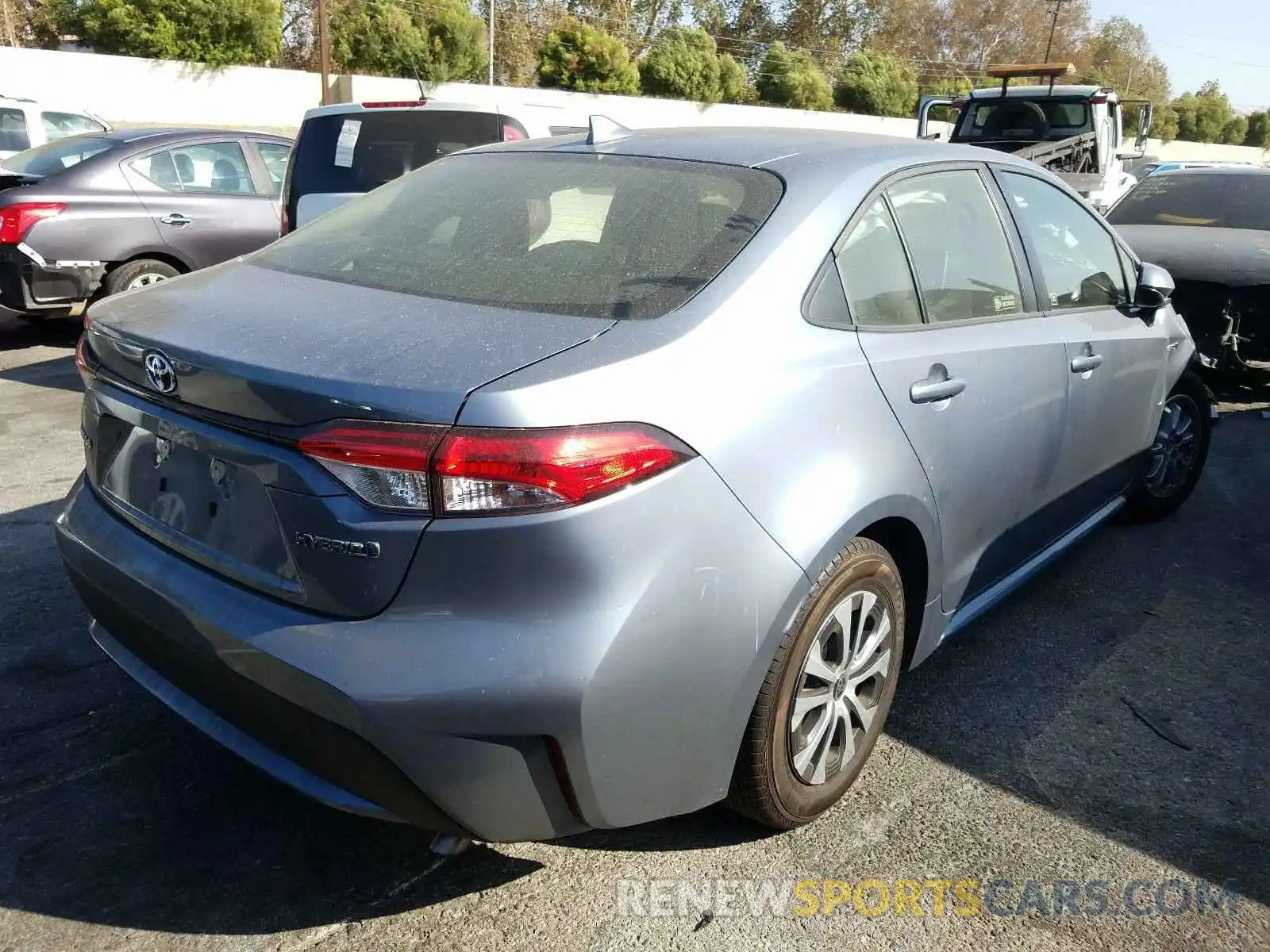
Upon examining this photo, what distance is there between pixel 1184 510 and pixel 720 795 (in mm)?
3800

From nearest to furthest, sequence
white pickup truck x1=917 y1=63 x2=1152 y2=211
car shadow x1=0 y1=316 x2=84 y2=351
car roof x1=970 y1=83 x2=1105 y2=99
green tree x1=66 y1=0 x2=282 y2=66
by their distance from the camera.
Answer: car shadow x1=0 y1=316 x2=84 y2=351 < white pickup truck x1=917 y1=63 x2=1152 y2=211 < car roof x1=970 y1=83 x2=1105 y2=99 < green tree x1=66 y1=0 x2=282 y2=66

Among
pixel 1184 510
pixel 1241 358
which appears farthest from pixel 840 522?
pixel 1241 358

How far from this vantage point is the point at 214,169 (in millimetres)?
7938

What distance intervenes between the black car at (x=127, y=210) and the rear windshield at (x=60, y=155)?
13mm

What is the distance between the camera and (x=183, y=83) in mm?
32875

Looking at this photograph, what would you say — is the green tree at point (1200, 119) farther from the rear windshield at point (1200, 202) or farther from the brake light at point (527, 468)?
the brake light at point (527, 468)

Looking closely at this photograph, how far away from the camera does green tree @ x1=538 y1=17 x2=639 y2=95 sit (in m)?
41.2

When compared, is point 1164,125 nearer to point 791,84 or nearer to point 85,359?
point 791,84

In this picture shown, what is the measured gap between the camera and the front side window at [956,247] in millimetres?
2863

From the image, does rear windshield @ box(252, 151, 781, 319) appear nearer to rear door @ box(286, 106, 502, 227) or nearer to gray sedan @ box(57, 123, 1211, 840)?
gray sedan @ box(57, 123, 1211, 840)

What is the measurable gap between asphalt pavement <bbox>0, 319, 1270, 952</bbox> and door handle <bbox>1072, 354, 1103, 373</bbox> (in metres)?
0.97

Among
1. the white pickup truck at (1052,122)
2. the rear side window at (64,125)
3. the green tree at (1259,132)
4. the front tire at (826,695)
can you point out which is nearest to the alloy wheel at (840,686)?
the front tire at (826,695)

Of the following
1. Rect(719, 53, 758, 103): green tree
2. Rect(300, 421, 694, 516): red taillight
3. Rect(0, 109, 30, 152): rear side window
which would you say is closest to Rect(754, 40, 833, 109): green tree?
Rect(719, 53, 758, 103): green tree

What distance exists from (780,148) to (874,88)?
50579 millimetres
